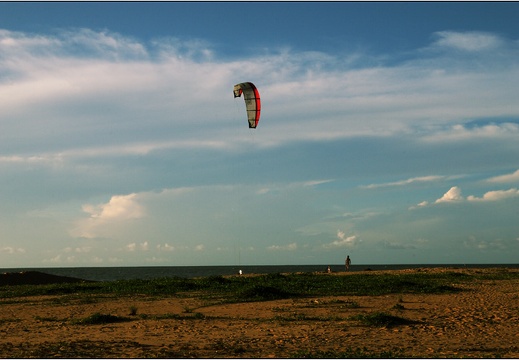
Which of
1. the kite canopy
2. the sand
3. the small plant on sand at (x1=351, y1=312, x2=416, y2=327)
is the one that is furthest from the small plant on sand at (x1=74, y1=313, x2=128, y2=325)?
the kite canopy

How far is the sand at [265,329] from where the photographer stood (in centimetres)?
1381

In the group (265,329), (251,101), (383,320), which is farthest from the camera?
(251,101)

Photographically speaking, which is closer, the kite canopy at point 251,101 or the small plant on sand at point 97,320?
the small plant on sand at point 97,320

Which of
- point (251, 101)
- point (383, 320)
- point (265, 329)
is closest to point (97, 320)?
point (265, 329)

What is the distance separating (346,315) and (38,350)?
10258 millimetres

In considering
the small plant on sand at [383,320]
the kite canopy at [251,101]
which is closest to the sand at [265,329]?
the small plant on sand at [383,320]

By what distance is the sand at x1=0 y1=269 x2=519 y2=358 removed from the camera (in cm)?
1381

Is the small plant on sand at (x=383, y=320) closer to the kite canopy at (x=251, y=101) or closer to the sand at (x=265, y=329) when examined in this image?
the sand at (x=265, y=329)

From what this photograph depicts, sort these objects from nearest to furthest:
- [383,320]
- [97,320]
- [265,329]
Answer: [265,329]
[383,320]
[97,320]

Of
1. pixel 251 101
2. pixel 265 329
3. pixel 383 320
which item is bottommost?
pixel 265 329

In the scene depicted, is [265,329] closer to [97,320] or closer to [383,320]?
[383,320]

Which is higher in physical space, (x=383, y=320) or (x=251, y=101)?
(x=251, y=101)

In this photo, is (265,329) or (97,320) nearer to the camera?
(265,329)

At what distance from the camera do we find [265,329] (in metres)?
16.9
